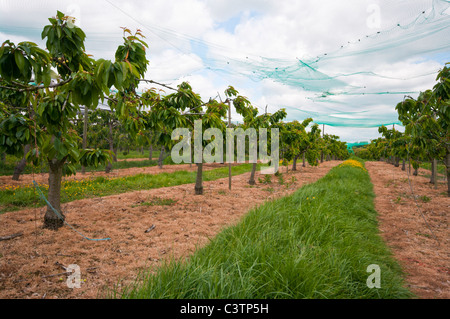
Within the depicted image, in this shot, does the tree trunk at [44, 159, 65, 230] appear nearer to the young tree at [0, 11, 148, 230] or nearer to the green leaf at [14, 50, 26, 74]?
the young tree at [0, 11, 148, 230]

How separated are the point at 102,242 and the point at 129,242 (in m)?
0.39

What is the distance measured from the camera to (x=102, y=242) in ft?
11.6

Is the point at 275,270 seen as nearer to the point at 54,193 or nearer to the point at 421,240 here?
the point at 421,240

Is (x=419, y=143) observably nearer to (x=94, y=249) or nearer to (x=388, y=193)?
(x=388, y=193)

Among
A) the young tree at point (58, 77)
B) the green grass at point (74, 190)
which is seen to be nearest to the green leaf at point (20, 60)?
the young tree at point (58, 77)

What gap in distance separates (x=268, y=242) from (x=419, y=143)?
15.0ft

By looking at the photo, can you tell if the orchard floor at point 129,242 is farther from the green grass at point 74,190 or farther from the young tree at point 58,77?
the young tree at point 58,77

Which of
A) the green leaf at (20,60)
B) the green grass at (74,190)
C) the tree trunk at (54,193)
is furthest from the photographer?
the green grass at (74,190)

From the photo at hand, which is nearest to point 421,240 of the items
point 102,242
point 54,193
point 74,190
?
point 102,242

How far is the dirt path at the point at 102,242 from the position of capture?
2490 millimetres

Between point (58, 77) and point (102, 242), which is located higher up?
point (58, 77)

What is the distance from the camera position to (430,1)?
3967 mm

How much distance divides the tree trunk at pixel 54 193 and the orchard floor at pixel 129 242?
13 cm
